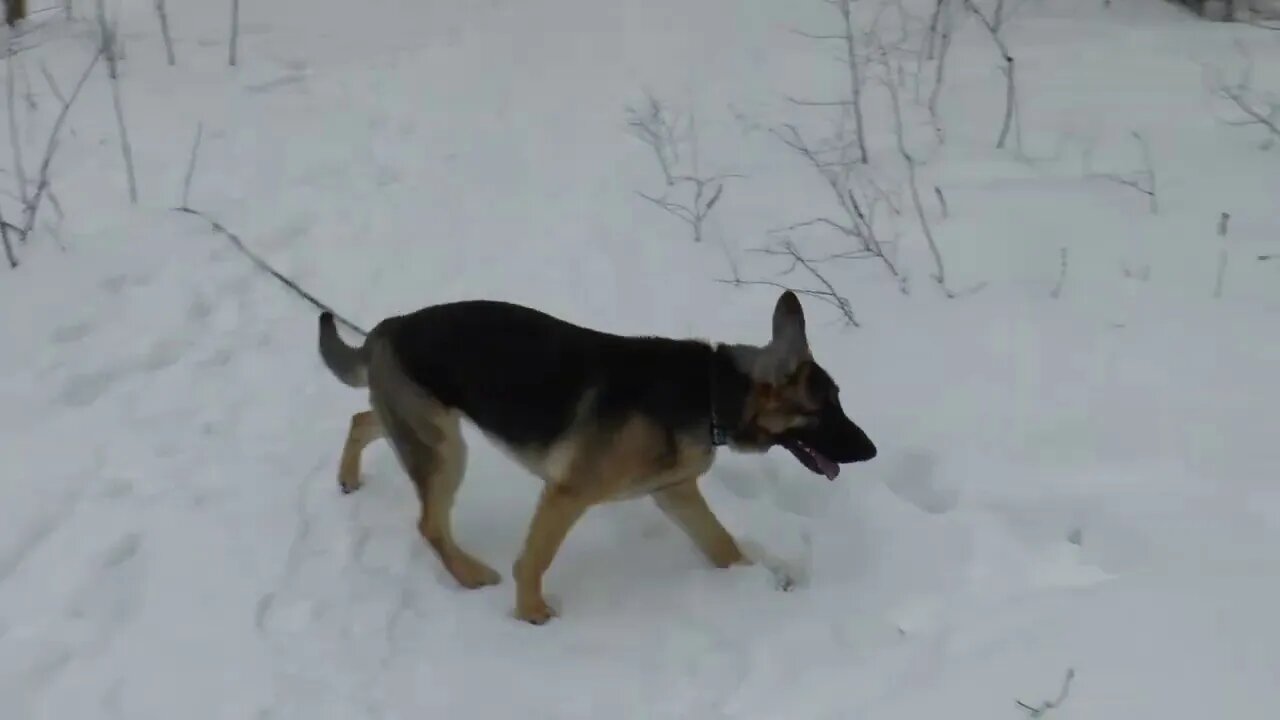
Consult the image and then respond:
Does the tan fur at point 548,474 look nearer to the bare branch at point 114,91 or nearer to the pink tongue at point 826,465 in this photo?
the pink tongue at point 826,465

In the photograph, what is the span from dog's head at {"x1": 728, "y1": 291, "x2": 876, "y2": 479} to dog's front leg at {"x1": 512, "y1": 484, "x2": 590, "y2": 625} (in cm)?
54

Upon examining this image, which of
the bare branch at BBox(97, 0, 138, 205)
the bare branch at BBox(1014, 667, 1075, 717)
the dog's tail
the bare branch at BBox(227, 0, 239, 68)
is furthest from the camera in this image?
the bare branch at BBox(227, 0, 239, 68)

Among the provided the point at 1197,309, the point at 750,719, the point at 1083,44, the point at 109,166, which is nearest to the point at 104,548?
the point at 750,719

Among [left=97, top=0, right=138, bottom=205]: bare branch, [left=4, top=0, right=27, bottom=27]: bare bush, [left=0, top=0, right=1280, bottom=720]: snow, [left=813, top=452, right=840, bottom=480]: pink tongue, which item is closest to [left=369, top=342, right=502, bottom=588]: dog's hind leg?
[left=0, top=0, right=1280, bottom=720]: snow

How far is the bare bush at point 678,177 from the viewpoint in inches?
237

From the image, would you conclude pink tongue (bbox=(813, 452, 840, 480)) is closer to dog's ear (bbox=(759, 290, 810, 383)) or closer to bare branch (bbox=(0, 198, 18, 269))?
dog's ear (bbox=(759, 290, 810, 383))

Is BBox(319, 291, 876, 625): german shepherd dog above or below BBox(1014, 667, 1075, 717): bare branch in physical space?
above

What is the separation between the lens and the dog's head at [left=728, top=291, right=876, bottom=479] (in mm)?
3273

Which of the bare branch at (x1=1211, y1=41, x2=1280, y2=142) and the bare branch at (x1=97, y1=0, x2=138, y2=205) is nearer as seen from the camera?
the bare branch at (x1=97, y1=0, x2=138, y2=205)

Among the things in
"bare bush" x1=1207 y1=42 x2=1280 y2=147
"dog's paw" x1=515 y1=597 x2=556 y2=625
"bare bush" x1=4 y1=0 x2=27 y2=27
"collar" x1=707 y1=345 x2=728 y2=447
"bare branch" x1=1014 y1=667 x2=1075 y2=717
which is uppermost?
"bare bush" x1=4 y1=0 x2=27 y2=27

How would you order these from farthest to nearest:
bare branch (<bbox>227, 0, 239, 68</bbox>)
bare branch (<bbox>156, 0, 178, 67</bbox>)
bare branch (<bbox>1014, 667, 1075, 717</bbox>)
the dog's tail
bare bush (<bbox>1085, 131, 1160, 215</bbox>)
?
1. bare branch (<bbox>227, 0, 239, 68</bbox>)
2. bare branch (<bbox>156, 0, 178, 67</bbox>)
3. bare bush (<bbox>1085, 131, 1160, 215</bbox>)
4. the dog's tail
5. bare branch (<bbox>1014, 667, 1075, 717</bbox>)

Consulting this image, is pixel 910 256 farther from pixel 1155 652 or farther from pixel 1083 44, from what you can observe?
pixel 1083 44

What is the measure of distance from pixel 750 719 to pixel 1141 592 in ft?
3.93

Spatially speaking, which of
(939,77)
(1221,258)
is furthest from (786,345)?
(939,77)
